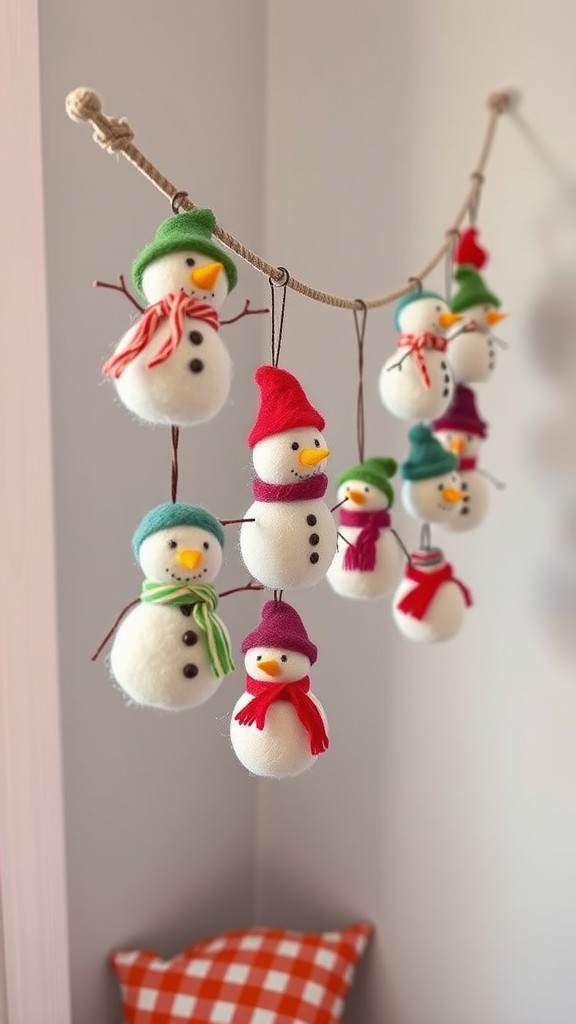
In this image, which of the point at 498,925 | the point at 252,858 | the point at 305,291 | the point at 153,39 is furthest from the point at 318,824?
the point at 153,39

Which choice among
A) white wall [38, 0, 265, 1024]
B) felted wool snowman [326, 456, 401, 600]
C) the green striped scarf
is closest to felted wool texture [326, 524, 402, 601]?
felted wool snowman [326, 456, 401, 600]

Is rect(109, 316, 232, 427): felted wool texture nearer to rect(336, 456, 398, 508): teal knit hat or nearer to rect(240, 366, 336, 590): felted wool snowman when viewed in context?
rect(240, 366, 336, 590): felted wool snowman

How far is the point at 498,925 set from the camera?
3.61 ft

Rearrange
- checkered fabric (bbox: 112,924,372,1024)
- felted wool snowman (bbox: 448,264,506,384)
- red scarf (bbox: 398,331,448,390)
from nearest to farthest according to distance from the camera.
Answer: red scarf (bbox: 398,331,448,390), felted wool snowman (bbox: 448,264,506,384), checkered fabric (bbox: 112,924,372,1024)

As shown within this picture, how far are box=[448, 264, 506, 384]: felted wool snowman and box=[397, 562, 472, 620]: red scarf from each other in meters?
0.19

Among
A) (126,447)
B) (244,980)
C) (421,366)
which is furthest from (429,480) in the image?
(244,980)

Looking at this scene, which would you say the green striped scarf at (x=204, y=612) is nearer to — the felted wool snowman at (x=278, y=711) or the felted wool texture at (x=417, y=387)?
the felted wool snowman at (x=278, y=711)

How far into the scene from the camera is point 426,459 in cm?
83

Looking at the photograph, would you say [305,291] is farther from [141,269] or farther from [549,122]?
[549,122]

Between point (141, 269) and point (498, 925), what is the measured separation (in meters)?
0.91

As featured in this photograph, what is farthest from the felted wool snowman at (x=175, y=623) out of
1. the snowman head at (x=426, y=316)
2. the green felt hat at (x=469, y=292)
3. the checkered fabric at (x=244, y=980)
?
the checkered fabric at (x=244, y=980)

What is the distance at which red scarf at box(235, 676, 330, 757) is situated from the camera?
1.94 ft

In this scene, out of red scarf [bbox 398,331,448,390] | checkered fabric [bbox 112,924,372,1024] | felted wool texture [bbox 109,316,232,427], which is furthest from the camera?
checkered fabric [bbox 112,924,372,1024]

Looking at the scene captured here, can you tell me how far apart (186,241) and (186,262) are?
0.01m
